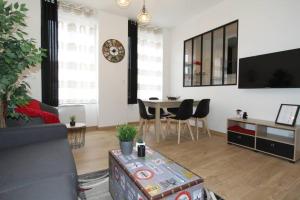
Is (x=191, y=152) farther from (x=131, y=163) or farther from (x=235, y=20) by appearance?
(x=235, y=20)

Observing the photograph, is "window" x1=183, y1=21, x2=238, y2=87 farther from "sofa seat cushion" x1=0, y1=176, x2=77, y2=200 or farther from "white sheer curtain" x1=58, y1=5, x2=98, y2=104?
"sofa seat cushion" x1=0, y1=176, x2=77, y2=200

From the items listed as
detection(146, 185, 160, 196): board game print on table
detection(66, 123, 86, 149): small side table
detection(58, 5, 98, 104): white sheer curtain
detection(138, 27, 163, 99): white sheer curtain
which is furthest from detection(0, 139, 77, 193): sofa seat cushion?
detection(138, 27, 163, 99): white sheer curtain

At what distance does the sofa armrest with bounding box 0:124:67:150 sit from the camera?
162 cm

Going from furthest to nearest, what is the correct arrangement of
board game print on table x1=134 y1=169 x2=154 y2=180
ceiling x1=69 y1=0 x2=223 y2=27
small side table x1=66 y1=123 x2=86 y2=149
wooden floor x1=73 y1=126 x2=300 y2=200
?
1. ceiling x1=69 y1=0 x2=223 y2=27
2. small side table x1=66 y1=123 x2=86 y2=149
3. wooden floor x1=73 y1=126 x2=300 y2=200
4. board game print on table x1=134 y1=169 x2=154 y2=180

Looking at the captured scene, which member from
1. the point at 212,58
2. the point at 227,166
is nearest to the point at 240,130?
the point at 227,166

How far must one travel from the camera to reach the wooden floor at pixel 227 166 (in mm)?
A: 1793

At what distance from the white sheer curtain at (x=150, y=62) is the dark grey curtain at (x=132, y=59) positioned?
196 millimetres


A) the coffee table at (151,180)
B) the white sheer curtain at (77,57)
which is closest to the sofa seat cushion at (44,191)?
the coffee table at (151,180)

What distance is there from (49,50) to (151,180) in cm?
367

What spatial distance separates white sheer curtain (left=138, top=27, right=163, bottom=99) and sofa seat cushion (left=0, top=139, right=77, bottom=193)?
3.66 meters

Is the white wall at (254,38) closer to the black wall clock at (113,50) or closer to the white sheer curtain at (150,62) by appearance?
the white sheer curtain at (150,62)

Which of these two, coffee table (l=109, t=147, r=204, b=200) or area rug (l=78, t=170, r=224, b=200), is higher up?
coffee table (l=109, t=147, r=204, b=200)

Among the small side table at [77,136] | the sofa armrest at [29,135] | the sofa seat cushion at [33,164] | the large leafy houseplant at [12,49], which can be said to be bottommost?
the small side table at [77,136]

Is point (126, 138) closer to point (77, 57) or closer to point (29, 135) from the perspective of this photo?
point (29, 135)
